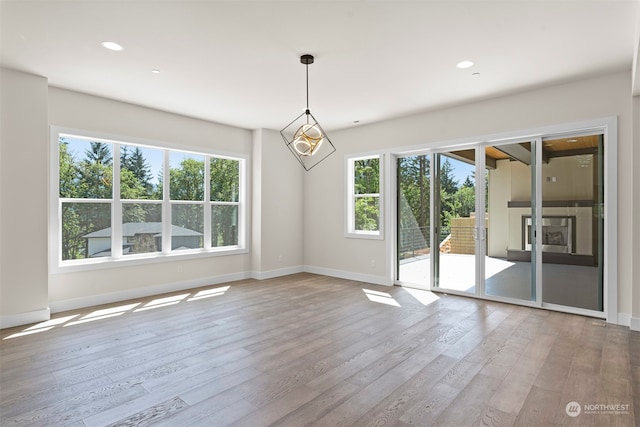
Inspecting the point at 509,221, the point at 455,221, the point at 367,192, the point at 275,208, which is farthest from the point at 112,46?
the point at 509,221

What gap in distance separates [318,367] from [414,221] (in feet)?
11.8

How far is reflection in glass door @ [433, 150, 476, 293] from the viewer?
5.24 meters

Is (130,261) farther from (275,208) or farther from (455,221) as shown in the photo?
(455,221)

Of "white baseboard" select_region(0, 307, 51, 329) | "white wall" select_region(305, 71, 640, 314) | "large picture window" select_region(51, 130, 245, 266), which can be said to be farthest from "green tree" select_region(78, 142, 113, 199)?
"white wall" select_region(305, 71, 640, 314)

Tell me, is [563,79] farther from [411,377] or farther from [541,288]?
[411,377]

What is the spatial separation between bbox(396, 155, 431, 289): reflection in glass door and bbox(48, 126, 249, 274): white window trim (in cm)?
295

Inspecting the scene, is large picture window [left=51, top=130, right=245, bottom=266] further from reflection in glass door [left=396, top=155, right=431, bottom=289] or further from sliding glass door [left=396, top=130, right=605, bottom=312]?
A: sliding glass door [left=396, top=130, right=605, bottom=312]

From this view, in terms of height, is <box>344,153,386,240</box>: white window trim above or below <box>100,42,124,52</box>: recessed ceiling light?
below

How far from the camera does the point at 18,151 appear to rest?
388 centimetres

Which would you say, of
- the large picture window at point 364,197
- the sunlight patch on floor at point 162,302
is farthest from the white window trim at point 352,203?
the sunlight patch on floor at point 162,302

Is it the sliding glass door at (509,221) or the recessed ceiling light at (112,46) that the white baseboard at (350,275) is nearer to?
the sliding glass door at (509,221)

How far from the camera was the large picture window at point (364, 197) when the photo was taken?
6.32m

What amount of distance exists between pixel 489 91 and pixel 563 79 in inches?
31.8

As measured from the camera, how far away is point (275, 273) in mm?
6801
